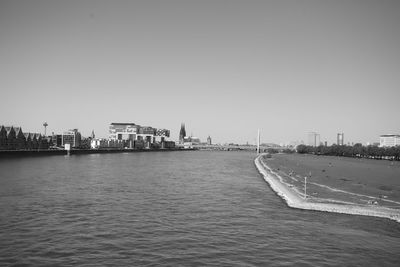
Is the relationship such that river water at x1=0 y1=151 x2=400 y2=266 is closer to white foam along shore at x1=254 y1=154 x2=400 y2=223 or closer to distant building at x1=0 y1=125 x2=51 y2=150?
white foam along shore at x1=254 y1=154 x2=400 y2=223

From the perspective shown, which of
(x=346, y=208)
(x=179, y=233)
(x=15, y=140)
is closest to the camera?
(x=179, y=233)

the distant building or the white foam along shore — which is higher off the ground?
the distant building

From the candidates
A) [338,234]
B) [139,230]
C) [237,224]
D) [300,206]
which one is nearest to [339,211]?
[300,206]

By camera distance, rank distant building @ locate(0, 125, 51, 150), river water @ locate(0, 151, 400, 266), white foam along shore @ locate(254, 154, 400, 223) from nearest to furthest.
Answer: river water @ locate(0, 151, 400, 266), white foam along shore @ locate(254, 154, 400, 223), distant building @ locate(0, 125, 51, 150)

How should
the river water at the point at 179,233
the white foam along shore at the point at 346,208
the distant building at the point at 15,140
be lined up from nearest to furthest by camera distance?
1. the river water at the point at 179,233
2. the white foam along shore at the point at 346,208
3. the distant building at the point at 15,140

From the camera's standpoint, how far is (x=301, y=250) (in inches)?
1053

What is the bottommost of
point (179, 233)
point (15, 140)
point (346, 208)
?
point (179, 233)

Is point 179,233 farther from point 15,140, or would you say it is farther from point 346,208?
point 15,140

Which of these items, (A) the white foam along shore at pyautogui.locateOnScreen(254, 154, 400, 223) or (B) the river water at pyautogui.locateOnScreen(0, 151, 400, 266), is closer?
(B) the river water at pyautogui.locateOnScreen(0, 151, 400, 266)

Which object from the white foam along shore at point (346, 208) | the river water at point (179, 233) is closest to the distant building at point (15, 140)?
the river water at point (179, 233)

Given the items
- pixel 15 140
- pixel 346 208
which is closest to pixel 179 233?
pixel 346 208

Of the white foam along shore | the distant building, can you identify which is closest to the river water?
the white foam along shore

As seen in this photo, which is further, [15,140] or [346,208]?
[15,140]

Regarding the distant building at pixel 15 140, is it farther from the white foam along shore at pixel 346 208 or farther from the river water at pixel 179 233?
the white foam along shore at pixel 346 208
